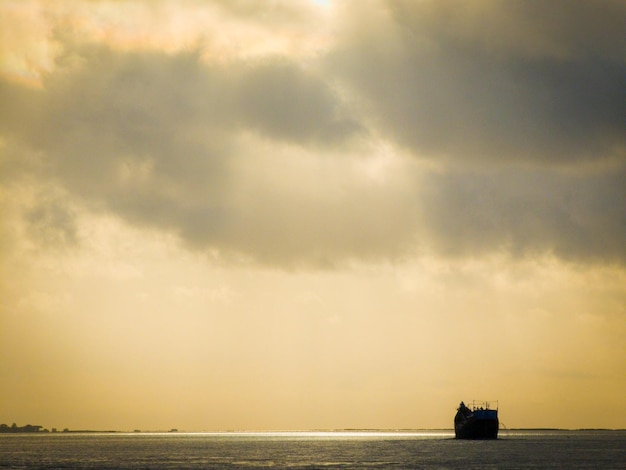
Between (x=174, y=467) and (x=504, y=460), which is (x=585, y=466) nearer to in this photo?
(x=504, y=460)

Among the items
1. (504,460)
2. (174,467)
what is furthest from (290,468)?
(504,460)

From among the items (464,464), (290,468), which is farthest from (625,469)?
(290,468)

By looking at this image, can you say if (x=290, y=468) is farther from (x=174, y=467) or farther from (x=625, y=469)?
(x=625, y=469)

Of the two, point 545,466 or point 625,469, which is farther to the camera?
point 545,466

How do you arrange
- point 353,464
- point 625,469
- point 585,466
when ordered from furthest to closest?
point 353,464 < point 585,466 < point 625,469

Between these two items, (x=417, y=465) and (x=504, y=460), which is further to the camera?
(x=504, y=460)

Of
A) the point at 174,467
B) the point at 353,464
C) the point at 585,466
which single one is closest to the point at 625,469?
the point at 585,466

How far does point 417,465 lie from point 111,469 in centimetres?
5716

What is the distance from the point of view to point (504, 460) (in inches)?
5935

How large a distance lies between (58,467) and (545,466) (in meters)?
93.4

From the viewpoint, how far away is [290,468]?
133750 mm

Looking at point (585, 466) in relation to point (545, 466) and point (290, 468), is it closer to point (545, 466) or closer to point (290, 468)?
point (545, 466)

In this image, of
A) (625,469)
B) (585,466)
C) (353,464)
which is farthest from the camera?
(353,464)

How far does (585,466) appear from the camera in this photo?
135 metres
